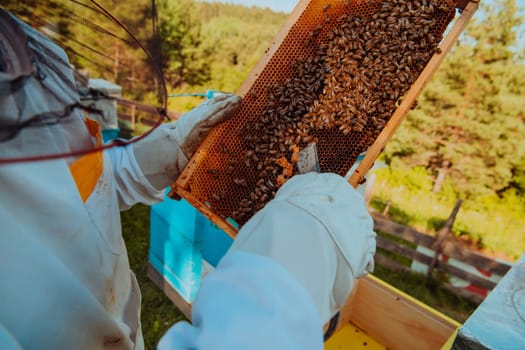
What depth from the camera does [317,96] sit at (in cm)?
206

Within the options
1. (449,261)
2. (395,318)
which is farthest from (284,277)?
(449,261)

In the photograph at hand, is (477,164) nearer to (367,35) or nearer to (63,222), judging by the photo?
(367,35)

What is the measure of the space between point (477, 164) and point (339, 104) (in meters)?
14.5

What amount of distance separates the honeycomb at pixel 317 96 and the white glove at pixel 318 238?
56 centimetres

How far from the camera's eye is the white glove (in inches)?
41.0

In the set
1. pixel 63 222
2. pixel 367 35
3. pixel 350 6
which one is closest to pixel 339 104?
pixel 367 35

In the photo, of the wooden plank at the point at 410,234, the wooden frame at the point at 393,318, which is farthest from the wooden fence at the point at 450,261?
the wooden frame at the point at 393,318

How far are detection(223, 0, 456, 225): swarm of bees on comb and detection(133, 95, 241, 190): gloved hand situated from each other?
0.26m

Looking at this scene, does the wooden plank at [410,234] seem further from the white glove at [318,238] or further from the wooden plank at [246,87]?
the white glove at [318,238]

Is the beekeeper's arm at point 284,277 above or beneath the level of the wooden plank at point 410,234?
above

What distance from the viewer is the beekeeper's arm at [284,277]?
2.86 feet

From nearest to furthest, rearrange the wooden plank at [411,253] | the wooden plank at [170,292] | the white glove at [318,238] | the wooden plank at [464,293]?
the white glove at [318,238] → the wooden plank at [170,292] → the wooden plank at [464,293] → the wooden plank at [411,253]

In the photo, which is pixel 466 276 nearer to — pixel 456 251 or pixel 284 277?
pixel 456 251

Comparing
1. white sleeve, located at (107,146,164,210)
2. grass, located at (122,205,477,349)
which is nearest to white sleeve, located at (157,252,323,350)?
white sleeve, located at (107,146,164,210)
